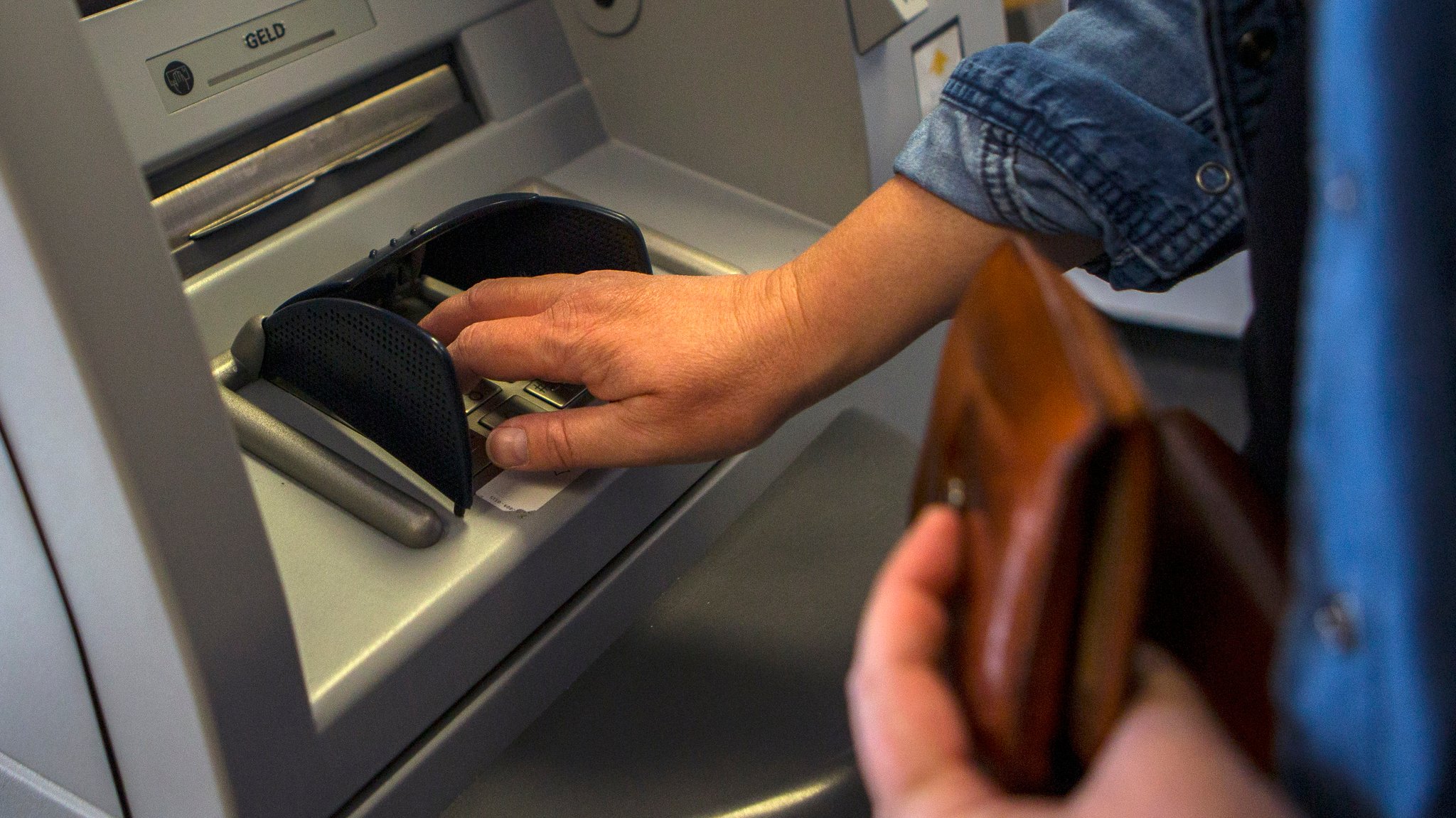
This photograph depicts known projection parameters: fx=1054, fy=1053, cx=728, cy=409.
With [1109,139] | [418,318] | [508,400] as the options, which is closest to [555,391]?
[508,400]

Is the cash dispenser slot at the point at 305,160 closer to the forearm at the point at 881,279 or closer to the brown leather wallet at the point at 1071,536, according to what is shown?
the forearm at the point at 881,279

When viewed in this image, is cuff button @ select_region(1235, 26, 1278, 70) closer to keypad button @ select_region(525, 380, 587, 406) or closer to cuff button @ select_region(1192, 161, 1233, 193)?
cuff button @ select_region(1192, 161, 1233, 193)

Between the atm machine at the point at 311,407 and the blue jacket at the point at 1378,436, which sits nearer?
the blue jacket at the point at 1378,436

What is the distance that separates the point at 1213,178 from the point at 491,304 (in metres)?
0.51

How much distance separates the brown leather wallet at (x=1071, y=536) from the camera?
32 cm

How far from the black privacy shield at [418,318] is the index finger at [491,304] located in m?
0.03

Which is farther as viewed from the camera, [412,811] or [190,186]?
[190,186]

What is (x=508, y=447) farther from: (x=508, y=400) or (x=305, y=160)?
(x=305, y=160)

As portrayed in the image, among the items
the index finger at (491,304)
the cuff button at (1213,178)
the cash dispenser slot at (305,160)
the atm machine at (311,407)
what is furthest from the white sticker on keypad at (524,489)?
the cuff button at (1213,178)

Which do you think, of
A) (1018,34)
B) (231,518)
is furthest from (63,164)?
(1018,34)

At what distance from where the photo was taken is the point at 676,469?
0.80 metres

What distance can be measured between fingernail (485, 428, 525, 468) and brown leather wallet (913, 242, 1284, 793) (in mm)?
348

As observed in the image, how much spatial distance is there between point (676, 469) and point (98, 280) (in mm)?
447

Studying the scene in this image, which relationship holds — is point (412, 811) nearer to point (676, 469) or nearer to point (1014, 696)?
point (676, 469)
